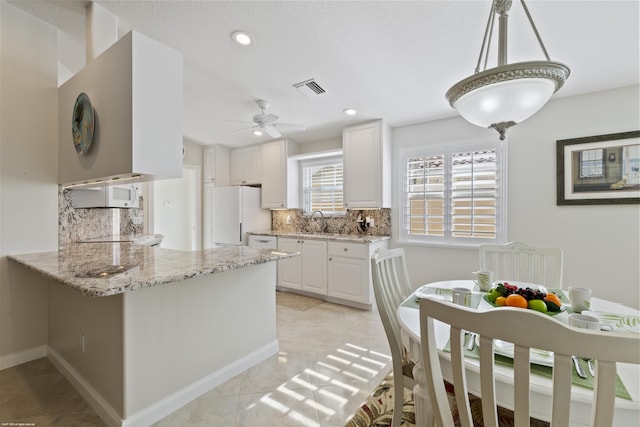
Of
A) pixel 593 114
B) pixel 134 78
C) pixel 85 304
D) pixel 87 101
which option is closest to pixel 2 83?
pixel 87 101

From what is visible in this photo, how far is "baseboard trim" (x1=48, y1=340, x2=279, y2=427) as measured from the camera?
156 cm

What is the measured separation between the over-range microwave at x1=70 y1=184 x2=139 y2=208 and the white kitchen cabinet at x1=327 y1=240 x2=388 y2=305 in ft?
8.41

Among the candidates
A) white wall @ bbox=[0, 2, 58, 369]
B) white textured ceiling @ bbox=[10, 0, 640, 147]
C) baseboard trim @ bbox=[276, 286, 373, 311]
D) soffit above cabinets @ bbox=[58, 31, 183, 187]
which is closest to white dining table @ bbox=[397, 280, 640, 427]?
soffit above cabinets @ bbox=[58, 31, 183, 187]

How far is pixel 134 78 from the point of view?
166cm

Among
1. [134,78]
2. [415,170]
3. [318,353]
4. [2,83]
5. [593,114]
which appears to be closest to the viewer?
[134,78]

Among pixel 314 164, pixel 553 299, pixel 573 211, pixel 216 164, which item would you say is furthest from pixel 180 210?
pixel 573 211

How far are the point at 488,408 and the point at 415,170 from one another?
11.3ft

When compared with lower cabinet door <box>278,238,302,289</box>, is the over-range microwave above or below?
above

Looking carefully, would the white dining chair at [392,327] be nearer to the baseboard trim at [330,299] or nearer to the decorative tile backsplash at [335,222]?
the baseboard trim at [330,299]

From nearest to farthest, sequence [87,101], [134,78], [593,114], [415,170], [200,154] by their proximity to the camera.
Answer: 1. [134,78]
2. [87,101]
3. [593,114]
4. [415,170]
5. [200,154]

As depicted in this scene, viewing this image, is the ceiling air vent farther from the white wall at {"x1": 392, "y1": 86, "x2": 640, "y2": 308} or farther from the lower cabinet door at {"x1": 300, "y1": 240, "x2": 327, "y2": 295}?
the lower cabinet door at {"x1": 300, "y1": 240, "x2": 327, "y2": 295}

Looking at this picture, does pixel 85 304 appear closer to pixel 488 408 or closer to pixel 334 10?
pixel 488 408

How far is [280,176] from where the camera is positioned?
4.70m

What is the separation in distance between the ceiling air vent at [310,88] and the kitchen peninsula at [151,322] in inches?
72.6
